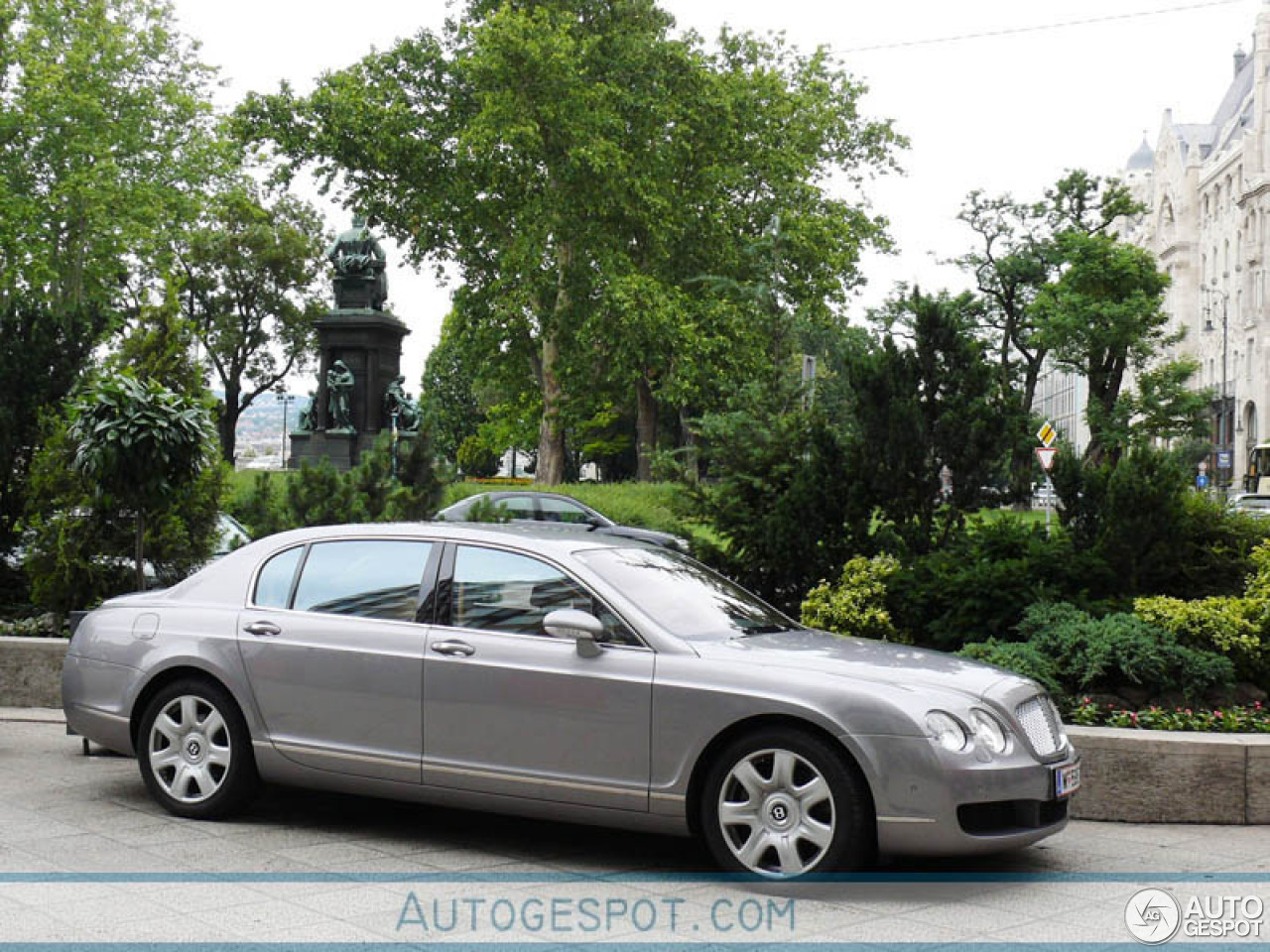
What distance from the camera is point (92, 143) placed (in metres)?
42.3

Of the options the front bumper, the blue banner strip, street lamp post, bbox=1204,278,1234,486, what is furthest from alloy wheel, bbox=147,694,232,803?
street lamp post, bbox=1204,278,1234,486

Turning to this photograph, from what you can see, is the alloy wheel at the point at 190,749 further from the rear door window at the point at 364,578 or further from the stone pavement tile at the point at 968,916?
the stone pavement tile at the point at 968,916

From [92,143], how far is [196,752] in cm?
3921

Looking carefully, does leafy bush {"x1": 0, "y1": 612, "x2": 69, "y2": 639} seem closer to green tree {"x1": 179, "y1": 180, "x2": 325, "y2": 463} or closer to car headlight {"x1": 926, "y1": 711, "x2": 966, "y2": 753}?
car headlight {"x1": 926, "y1": 711, "x2": 966, "y2": 753}

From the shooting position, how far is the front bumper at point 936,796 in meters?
5.68

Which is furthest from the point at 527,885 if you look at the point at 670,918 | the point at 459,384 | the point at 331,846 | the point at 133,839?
the point at 459,384

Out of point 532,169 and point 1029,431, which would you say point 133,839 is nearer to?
point 1029,431

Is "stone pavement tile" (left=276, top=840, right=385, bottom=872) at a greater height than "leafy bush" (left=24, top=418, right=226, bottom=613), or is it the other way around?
"leafy bush" (left=24, top=418, right=226, bottom=613)

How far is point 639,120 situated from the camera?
3956cm

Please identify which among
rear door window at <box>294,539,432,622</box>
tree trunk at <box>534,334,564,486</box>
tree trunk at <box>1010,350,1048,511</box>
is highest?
tree trunk at <box>534,334,564,486</box>

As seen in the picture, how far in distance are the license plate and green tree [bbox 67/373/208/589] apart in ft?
24.0

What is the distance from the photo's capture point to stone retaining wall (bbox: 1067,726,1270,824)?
754 centimetres

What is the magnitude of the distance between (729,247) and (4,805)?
36902 mm

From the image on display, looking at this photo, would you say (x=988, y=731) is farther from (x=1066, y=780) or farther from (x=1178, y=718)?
(x=1178, y=718)
